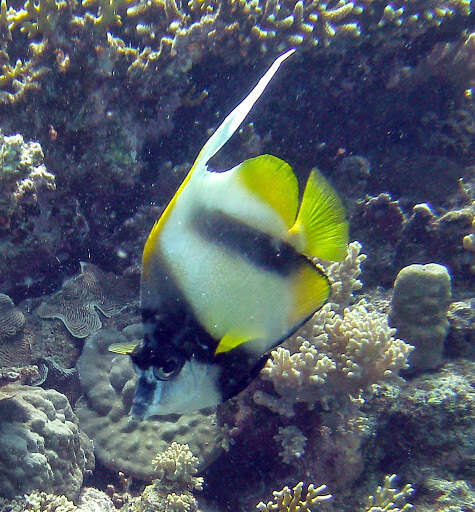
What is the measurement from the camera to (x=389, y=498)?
3254mm

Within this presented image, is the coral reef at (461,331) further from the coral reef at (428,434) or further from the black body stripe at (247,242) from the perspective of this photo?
the black body stripe at (247,242)

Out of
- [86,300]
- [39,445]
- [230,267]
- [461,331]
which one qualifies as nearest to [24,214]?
[86,300]

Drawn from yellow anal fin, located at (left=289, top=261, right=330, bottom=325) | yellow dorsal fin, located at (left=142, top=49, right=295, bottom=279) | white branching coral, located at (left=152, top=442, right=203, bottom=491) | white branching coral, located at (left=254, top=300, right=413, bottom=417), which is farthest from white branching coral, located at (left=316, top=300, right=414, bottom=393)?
yellow dorsal fin, located at (left=142, top=49, right=295, bottom=279)

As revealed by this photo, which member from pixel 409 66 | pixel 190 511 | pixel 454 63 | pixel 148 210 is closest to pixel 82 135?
pixel 148 210

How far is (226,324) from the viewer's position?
111cm

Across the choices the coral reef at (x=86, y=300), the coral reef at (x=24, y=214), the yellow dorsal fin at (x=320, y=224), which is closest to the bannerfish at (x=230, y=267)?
the yellow dorsal fin at (x=320, y=224)

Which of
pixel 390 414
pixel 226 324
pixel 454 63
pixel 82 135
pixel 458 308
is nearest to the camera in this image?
pixel 226 324

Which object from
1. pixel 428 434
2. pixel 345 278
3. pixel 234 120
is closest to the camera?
pixel 234 120

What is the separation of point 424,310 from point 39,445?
3.61m

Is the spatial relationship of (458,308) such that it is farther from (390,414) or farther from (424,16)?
(424,16)

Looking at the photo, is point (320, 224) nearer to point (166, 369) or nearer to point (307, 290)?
point (307, 290)

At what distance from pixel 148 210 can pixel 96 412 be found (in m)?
2.15

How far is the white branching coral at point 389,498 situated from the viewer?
3.19 meters

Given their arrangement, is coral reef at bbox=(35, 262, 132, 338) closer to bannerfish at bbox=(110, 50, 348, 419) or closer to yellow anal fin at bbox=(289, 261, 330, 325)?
bannerfish at bbox=(110, 50, 348, 419)
